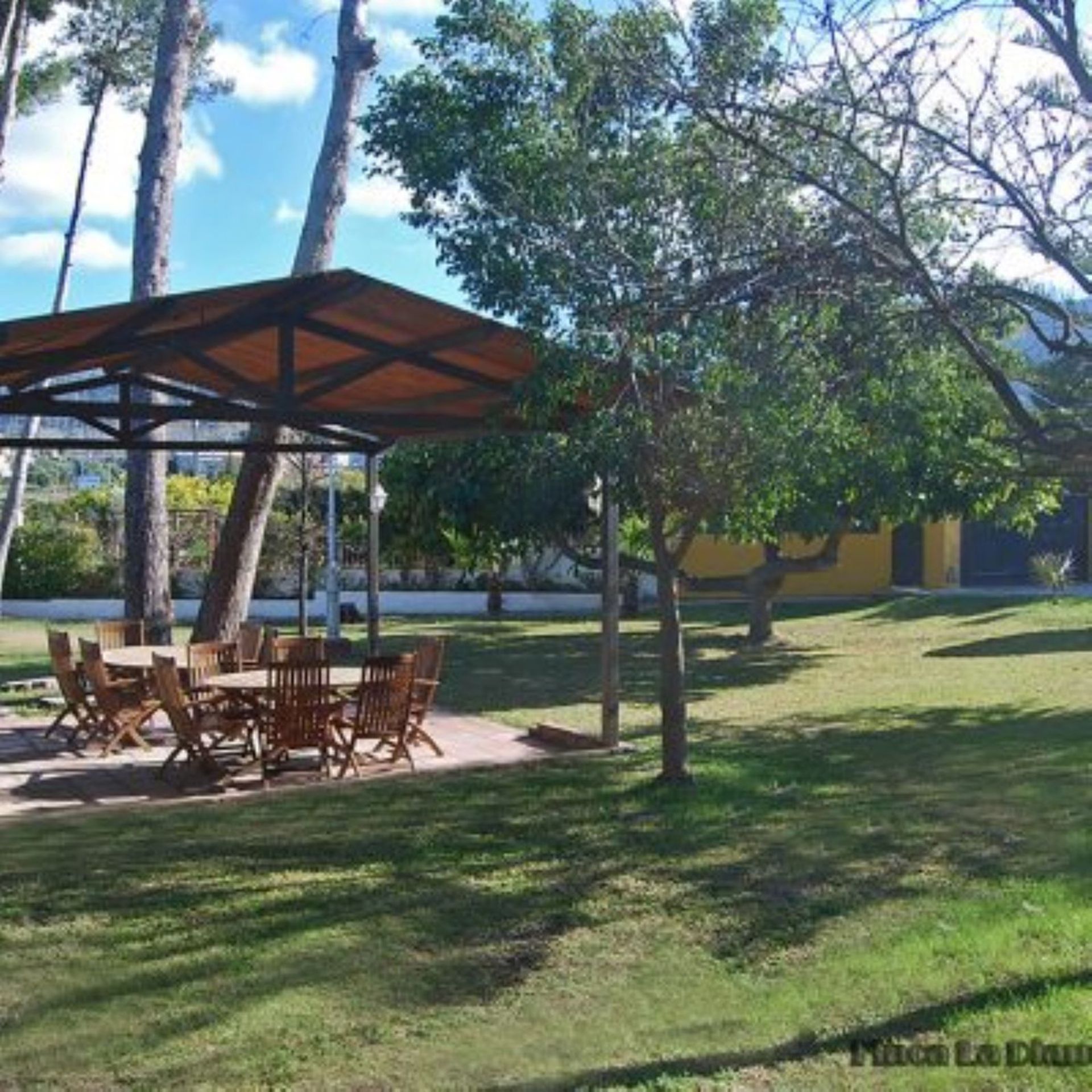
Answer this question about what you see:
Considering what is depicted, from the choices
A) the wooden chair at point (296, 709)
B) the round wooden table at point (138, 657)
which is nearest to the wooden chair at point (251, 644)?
the round wooden table at point (138, 657)

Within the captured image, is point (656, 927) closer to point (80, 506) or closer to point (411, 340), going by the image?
point (411, 340)

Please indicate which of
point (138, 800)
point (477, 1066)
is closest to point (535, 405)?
point (138, 800)

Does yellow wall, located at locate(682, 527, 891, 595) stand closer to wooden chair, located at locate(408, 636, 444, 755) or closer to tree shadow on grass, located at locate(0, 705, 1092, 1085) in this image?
wooden chair, located at locate(408, 636, 444, 755)

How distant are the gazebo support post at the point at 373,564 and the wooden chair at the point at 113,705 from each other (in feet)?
10.7

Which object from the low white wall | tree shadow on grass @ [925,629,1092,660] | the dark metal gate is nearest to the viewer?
tree shadow on grass @ [925,629,1092,660]

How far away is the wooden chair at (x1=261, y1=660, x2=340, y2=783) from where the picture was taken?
893 centimetres

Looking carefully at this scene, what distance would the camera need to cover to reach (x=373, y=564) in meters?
14.3

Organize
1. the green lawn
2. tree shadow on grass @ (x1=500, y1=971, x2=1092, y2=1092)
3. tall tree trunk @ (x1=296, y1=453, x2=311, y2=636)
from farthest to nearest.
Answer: tall tree trunk @ (x1=296, y1=453, x2=311, y2=636) < the green lawn < tree shadow on grass @ (x1=500, y1=971, x2=1092, y2=1092)

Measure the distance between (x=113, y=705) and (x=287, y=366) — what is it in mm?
2947

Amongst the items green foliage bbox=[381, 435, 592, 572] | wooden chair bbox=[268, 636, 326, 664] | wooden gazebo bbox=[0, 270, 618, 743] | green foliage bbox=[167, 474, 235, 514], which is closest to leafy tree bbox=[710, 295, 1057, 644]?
green foliage bbox=[381, 435, 592, 572]

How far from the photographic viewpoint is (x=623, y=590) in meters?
26.5

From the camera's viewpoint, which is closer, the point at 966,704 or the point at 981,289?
the point at 981,289

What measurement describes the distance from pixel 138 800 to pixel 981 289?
19.7 feet

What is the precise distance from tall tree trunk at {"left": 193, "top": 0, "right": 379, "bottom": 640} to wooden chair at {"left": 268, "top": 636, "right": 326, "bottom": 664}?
3576 millimetres
